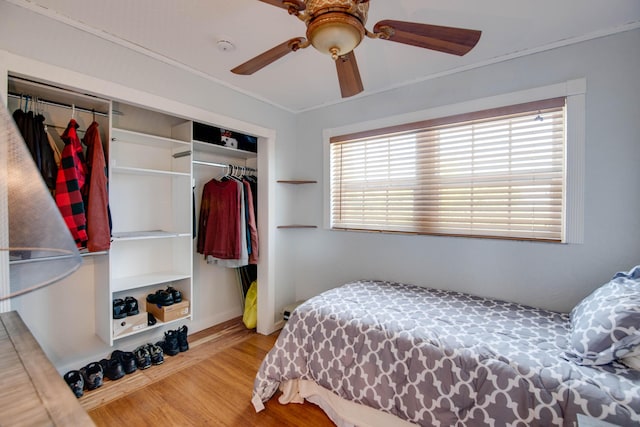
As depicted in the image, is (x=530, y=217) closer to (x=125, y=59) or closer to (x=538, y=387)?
(x=538, y=387)

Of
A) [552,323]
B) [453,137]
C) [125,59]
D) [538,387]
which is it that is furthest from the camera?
[453,137]

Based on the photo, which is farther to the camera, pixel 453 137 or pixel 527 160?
pixel 453 137

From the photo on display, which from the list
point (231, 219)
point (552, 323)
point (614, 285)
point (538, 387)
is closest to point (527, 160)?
point (614, 285)

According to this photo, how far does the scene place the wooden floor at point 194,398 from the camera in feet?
5.83

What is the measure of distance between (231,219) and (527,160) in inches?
99.4

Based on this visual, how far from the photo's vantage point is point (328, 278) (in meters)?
3.06

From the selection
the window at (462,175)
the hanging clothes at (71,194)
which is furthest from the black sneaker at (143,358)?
the window at (462,175)

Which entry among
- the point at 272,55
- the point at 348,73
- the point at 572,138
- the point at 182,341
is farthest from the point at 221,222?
the point at 572,138

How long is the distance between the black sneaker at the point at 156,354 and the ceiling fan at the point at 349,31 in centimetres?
247

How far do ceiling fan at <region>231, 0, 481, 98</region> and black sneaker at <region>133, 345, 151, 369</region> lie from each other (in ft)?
8.07

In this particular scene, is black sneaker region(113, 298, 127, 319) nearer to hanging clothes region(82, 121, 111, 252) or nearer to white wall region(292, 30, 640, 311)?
hanging clothes region(82, 121, 111, 252)

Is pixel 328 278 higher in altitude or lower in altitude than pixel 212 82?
lower

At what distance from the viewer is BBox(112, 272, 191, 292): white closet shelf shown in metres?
2.24

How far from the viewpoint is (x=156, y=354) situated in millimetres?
2391
